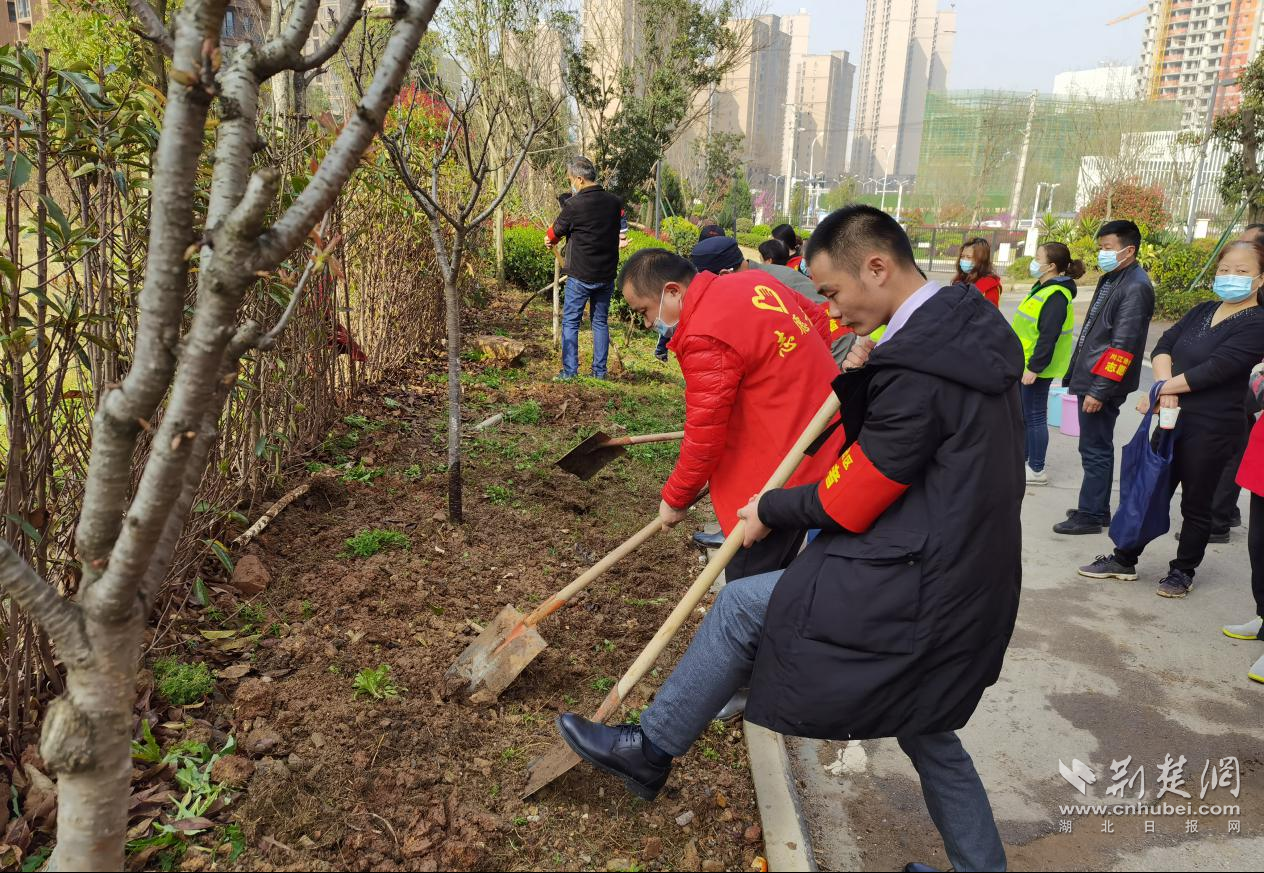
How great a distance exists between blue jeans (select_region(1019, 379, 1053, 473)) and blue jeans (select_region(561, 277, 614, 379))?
3.64 metres

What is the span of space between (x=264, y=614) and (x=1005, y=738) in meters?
2.82

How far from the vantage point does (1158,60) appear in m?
95.1

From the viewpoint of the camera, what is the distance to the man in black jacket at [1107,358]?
15.9ft

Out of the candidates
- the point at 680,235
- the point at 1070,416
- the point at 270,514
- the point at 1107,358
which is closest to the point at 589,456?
the point at 270,514

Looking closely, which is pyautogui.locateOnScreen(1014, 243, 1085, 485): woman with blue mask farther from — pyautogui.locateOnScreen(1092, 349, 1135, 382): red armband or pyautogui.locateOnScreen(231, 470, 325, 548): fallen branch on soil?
pyautogui.locateOnScreen(231, 470, 325, 548): fallen branch on soil

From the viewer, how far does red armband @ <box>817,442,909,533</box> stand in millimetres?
1909

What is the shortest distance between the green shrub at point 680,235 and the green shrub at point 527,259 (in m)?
→ 2.25

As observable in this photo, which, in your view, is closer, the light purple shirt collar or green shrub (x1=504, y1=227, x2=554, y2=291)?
the light purple shirt collar

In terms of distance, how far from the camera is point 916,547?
1.88 m

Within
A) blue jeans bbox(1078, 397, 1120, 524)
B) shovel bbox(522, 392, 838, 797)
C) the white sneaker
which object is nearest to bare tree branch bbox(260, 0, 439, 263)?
shovel bbox(522, 392, 838, 797)

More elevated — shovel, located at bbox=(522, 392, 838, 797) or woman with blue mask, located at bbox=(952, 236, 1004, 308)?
woman with blue mask, located at bbox=(952, 236, 1004, 308)

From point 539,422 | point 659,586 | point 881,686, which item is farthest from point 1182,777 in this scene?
point 539,422

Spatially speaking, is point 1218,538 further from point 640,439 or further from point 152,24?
point 152,24

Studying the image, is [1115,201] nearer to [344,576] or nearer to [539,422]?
[539,422]
